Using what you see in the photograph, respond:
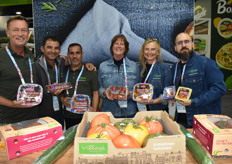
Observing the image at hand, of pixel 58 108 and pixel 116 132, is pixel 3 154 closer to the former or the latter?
pixel 116 132

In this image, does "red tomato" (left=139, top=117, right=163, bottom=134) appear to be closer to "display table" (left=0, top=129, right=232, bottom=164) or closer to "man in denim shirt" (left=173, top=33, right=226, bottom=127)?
"display table" (left=0, top=129, right=232, bottom=164)

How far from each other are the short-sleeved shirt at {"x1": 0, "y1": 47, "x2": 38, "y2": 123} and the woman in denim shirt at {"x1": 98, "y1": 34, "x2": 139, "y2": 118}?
3.34 feet

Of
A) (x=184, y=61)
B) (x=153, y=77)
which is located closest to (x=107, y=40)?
(x=153, y=77)

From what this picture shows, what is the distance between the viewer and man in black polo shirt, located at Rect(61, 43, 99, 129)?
2.72 meters

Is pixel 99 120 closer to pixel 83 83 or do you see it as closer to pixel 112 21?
pixel 83 83

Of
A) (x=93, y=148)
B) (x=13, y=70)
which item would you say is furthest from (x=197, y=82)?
(x=13, y=70)

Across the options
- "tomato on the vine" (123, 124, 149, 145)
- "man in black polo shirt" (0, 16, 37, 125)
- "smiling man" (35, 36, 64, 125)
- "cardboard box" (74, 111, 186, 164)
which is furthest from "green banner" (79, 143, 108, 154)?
"smiling man" (35, 36, 64, 125)

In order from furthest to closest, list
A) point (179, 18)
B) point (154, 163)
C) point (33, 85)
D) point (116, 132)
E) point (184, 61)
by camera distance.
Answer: point (179, 18), point (184, 61), point (33, 85), point (116, 132), point (154, 163)

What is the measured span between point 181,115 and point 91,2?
255 centimetres

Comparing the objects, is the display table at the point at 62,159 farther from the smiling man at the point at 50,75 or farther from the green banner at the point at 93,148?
the smiling man at the point at 50,75

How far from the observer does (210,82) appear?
240 centimetres

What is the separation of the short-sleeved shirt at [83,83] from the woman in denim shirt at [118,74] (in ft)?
0.45

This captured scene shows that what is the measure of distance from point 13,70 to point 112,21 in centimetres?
196

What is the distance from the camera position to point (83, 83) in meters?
2.72
